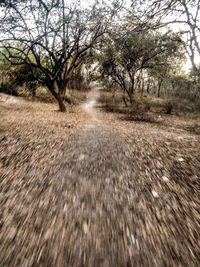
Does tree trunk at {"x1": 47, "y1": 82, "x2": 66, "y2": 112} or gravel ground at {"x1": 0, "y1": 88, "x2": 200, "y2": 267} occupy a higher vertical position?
tree trunk at {"x1": 47, "y1": 82, "x2": 66, "y2": 112}

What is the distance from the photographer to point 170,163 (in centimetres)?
342

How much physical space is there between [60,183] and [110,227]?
1150 mm

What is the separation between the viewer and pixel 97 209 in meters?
1.93

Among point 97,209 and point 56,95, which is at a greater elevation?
point 56,95

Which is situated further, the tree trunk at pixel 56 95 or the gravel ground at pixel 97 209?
the tree trunk at pixel 56 95

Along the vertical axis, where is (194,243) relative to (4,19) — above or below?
below

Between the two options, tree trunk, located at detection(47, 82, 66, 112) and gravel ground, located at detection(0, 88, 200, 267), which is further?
tree trunk, located at detection(47, 82, 66, 112)

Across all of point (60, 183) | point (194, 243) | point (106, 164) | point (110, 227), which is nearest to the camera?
point (194, 243)

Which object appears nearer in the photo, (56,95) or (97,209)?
(97,209)

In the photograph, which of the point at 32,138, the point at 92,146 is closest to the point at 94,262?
the point at 92,146

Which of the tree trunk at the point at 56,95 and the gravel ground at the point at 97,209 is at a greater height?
the tree trunk at the point at 56,95

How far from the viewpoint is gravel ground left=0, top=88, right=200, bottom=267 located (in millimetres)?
1352

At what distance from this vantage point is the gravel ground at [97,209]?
1352 millimetres

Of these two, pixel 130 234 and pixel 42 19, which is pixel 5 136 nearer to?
pixel 130 234
